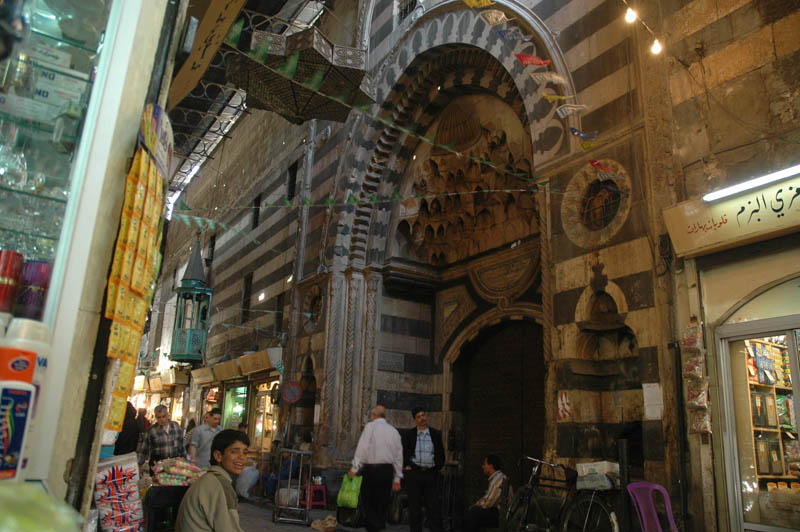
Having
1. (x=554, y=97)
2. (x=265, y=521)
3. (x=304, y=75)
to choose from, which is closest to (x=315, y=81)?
(x=304, y=75)

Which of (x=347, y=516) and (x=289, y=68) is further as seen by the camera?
(x=289, y=68)

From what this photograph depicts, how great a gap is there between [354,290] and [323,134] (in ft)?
11.8

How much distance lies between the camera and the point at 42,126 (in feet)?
7.35

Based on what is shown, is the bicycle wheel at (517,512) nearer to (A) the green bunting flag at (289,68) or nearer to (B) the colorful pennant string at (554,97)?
(B) the colorful pennant string at (554,97)

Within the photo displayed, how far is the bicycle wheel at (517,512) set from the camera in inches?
211

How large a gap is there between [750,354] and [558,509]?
6.71 ft

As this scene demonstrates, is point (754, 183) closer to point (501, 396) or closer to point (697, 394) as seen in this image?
point (697, 394)

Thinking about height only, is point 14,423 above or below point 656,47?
below

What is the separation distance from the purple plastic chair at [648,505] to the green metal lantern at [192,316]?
13.8 meters

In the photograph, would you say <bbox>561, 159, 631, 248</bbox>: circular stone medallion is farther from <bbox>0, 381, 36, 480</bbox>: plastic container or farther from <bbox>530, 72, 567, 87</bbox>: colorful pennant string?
Answer: <bbox>0, 381, 36, 480</bbox>: plastic container

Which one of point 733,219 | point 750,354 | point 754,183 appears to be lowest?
point 750,354

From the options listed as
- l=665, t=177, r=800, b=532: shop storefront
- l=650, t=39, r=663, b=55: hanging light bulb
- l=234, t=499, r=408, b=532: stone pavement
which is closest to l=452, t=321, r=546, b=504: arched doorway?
l=234, t=499, r=408, b=532: stone pavement

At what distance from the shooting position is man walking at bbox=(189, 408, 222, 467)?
730cm

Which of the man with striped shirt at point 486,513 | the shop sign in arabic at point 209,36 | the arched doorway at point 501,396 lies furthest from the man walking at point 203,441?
the shop sign in arabic at point 209,36
